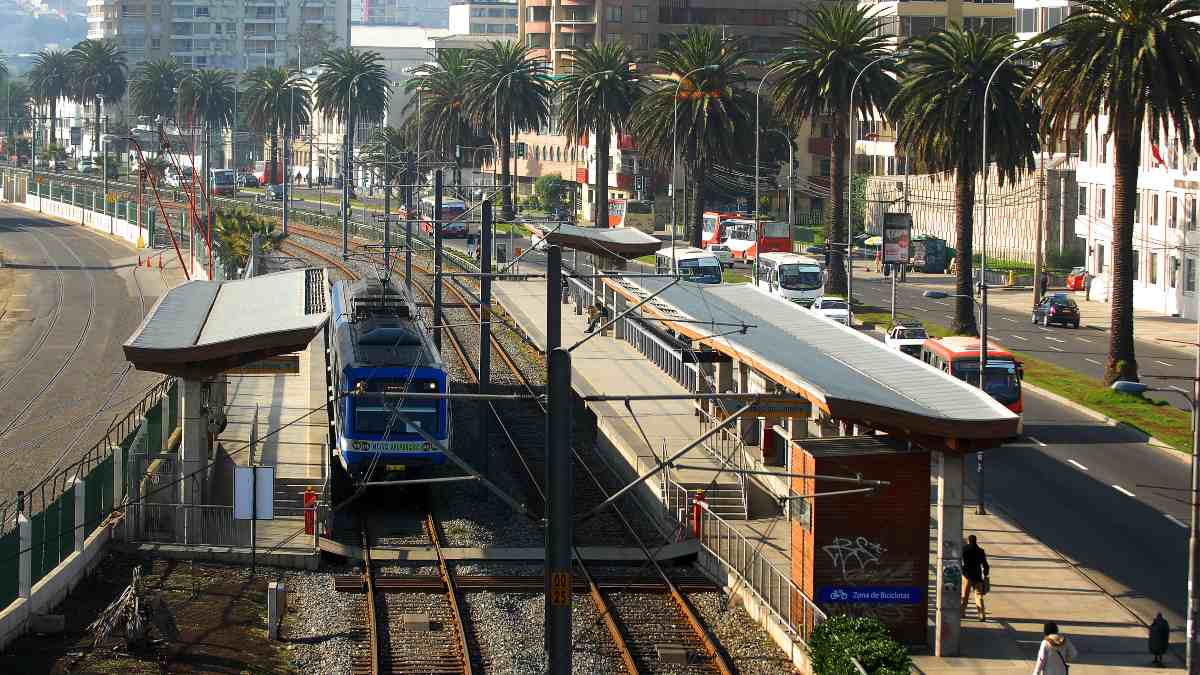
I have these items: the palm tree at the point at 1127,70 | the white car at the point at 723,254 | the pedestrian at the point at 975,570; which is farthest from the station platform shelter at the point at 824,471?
the white car at the point at 723,254

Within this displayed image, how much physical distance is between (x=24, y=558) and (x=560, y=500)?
36.8ft

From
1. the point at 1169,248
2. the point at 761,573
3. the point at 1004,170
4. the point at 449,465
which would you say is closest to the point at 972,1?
the point at 1169,248

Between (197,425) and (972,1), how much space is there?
11198 centimetres

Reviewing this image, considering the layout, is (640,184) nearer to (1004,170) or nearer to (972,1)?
(972,1)

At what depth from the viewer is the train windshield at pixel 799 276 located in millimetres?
77875

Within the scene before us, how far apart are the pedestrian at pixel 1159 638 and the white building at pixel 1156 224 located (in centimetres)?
4737

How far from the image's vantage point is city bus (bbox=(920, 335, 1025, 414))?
4716 centimetres

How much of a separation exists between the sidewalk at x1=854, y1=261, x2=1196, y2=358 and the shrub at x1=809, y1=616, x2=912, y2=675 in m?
39.8

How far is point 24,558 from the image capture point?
29109 millimetres

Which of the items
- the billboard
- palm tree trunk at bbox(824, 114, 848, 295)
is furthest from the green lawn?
palm tree trunk at bbox(824, 114, 848, 295)

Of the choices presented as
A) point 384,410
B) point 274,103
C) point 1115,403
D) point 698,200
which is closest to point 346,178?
point 698,200

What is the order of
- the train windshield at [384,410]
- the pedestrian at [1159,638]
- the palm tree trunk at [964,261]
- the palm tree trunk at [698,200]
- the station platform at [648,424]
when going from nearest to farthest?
1. the pedestrian at [1159,638]
2. the station platform at [648,424]
3. the train windshield at [384,410]
4. the palm tree trunk at [964,261]
5. the palm tree trunk at [698,200]

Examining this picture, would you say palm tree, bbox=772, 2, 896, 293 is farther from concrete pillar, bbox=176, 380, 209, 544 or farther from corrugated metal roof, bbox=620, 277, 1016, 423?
concrete pillar, bbox=176, 380, 209, 544

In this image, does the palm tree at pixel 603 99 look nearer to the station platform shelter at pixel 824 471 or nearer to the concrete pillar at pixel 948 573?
the station platform shelter at pixel 824 471
